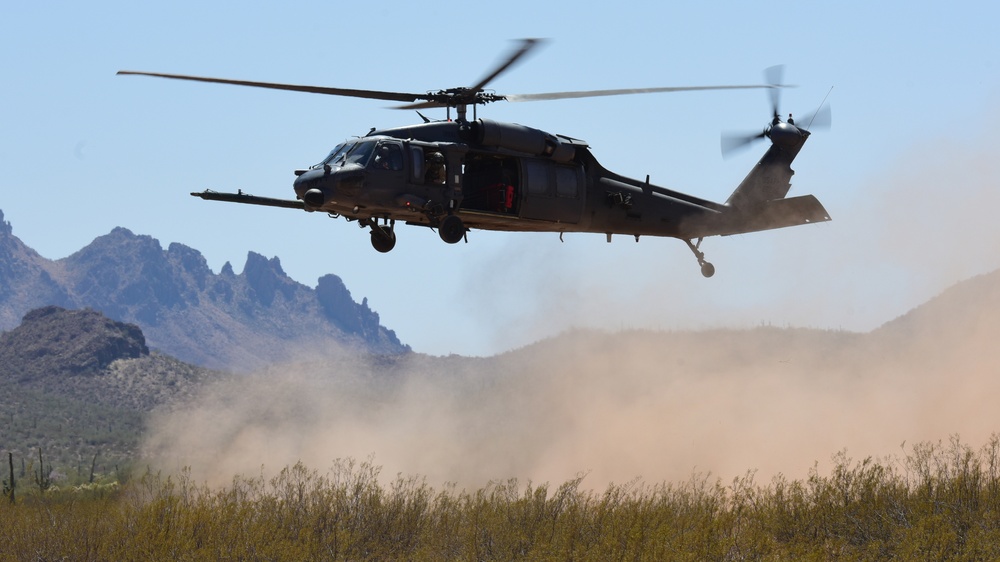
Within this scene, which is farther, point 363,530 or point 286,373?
point 286,373

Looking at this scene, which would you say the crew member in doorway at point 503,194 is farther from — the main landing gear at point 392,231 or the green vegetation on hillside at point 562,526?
the green vegetation on hillside at point 562,526

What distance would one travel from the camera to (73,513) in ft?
96.8

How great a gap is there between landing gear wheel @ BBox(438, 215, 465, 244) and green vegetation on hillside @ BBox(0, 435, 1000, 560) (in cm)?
598

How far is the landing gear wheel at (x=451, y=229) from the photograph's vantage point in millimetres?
24172

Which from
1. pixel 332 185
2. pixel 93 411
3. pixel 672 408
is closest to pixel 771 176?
pixel 332 185

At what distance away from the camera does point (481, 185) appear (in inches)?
1008

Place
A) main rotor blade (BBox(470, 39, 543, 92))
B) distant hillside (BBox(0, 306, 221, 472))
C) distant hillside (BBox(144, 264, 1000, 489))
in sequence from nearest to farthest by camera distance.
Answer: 1. main rotor blade (BBox(470, 39, 543, 92))
2. distant hillside (BBox(144, 264, 1000, 489))
3. distant hillside (BBox(0, 306, 221, 472))

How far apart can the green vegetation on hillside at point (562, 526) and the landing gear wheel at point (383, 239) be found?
595 cm

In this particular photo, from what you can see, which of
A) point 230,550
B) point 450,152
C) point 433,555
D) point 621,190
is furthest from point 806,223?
point 230,550

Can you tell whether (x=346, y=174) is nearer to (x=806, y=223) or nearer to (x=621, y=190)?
(x=621, y=190)

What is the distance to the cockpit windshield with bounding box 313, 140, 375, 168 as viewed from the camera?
23.8 metres

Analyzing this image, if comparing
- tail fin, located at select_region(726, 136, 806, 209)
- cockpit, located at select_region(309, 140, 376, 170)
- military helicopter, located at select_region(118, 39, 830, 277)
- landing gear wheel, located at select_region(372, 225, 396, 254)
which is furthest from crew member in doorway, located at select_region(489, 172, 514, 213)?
tail fin, located at select_region(726, 136, 806, 209)

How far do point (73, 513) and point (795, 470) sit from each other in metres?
22.0

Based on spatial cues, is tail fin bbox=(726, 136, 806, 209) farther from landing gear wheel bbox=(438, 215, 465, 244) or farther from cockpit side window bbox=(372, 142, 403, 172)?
cockpit side window bbox=(372, 142, 403, 172)
